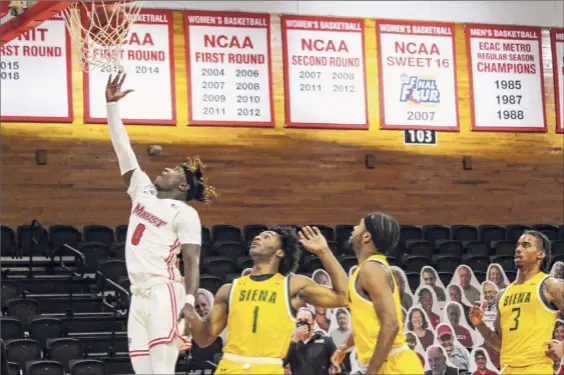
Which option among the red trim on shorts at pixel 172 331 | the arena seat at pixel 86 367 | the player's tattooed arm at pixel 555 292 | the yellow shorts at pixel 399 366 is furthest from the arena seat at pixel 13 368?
the player's tattooed arm at pixel 555 292

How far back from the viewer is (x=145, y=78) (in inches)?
764

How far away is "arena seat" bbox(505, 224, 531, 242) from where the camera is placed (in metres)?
19.3

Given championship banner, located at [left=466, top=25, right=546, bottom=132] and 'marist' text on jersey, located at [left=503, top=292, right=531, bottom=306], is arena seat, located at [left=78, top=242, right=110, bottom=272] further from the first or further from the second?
'marist' text on jersey, located at [left=503, top=292, right=531, bottom=306]

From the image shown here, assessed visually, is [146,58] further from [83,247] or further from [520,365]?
[520,365]

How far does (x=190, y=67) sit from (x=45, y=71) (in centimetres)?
229

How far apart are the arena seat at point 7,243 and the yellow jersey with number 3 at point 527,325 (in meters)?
9.53

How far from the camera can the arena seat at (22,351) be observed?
44.0 ft

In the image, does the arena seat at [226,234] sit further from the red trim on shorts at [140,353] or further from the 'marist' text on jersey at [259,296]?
the 'marist' text on jersey at [259,296]

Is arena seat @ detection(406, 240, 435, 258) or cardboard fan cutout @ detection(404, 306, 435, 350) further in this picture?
arena seat @ detection(406, 240, 435, 258)

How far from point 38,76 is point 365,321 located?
38.9ft

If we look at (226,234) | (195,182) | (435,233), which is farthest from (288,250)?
(435,233)

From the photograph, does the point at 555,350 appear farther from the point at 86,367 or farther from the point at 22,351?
the point at 22,351

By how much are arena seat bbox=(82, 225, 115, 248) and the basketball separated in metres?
3.49

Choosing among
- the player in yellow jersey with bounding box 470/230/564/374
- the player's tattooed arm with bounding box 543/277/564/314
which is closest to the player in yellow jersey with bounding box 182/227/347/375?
the player in yellow jersey with bounding box 470/230/564/374
